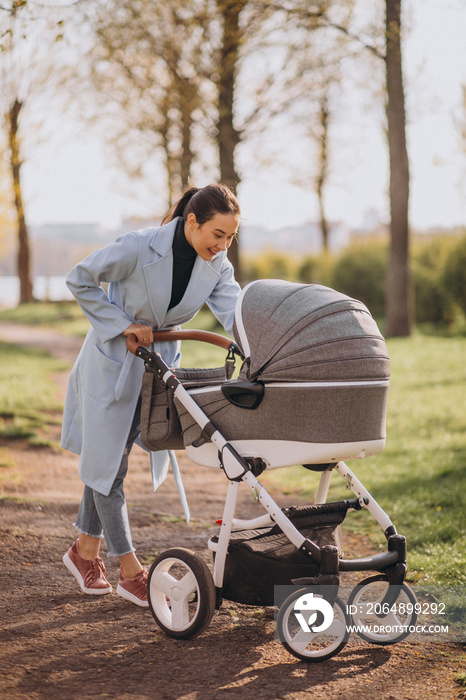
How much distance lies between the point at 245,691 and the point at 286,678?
20 cm

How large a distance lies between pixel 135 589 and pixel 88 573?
272mm

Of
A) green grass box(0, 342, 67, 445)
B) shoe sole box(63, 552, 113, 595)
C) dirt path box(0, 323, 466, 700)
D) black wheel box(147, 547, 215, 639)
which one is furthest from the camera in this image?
green grass box(0, 342, 67, 445)

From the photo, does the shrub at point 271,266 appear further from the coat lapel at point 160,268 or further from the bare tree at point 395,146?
the coat lapel at point 160,268

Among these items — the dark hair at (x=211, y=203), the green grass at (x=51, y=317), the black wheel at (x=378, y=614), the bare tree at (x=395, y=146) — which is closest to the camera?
the black wheel at (x=378, y=614)

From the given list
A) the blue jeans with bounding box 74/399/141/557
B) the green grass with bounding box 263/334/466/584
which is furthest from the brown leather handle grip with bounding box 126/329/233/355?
the green grass with bounding box 263/334/466/584

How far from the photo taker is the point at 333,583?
2818mm

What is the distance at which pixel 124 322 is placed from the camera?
3316 mm

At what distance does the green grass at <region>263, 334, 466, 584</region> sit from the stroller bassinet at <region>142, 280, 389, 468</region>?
148 cm

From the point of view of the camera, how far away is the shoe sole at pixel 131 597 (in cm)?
344

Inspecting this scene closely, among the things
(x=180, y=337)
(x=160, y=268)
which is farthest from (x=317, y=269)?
(x=160, y=268)

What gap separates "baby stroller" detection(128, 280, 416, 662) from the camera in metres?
2.84

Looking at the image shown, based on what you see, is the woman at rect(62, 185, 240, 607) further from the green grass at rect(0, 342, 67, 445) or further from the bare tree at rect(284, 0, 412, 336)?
the bare tree at rect(284, 0, 412, 336)

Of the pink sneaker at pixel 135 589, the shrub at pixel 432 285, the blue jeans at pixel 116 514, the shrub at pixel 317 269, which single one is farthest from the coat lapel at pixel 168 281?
the shrub at pixel 317 269

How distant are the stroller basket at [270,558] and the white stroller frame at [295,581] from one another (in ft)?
0.19
